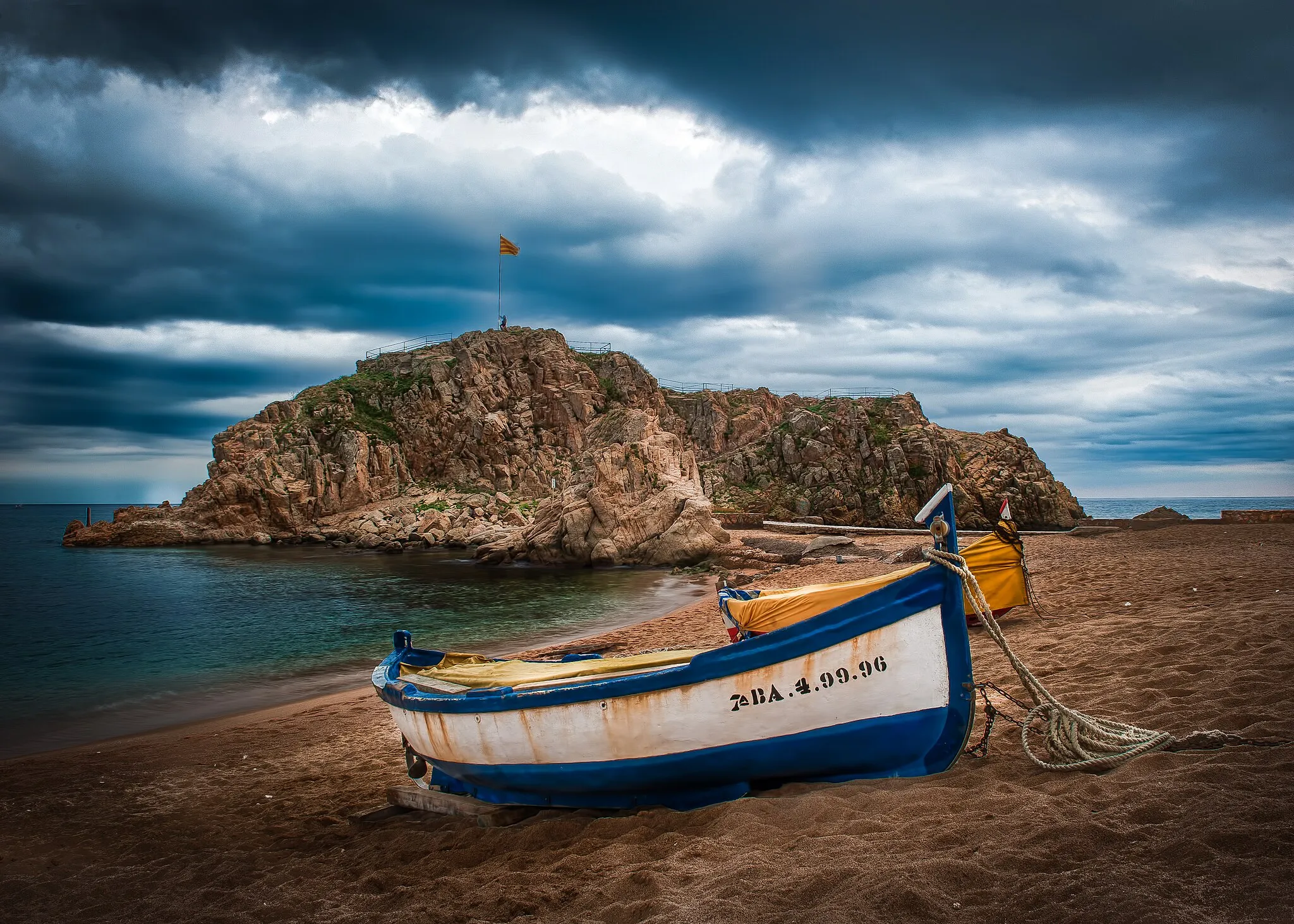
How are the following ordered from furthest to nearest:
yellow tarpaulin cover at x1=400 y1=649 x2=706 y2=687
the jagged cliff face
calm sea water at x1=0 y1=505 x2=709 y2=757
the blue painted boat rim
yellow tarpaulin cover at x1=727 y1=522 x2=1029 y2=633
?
the jagged cliff face, calm sea water at x1=0 y1=505 x2=709 y2=757, yellow tarpaulin cover at x1=727 y1=522 x2=1029 y2=633, yellow tarpaulin cover at x1=400 y1=649 x2=706 y2=687, the blue painted boat rim

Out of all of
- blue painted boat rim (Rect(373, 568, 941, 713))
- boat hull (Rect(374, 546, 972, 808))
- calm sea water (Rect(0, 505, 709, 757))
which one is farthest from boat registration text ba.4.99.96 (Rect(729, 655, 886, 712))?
calm sea water (Rect(0, 505, 709, 757))

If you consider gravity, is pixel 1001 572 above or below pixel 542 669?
above

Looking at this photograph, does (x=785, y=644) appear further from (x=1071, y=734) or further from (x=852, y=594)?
(x=852, y=594)

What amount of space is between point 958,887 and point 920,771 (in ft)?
6.47

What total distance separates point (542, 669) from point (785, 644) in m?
3.32

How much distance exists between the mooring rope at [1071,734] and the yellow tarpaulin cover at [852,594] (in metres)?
0.77

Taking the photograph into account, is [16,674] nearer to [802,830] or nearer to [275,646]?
[275,646]

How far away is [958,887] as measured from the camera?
3635 mm

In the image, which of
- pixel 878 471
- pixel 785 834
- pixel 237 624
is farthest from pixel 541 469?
pixel 785 834

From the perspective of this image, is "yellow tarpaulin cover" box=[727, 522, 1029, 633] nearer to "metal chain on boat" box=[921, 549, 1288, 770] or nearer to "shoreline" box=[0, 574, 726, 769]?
"metal chain on boat" box=[921, 549, 1288, 770]

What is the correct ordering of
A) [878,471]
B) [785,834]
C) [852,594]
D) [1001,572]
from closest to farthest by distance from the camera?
[785,834] → [852,594] → [1001,572] → [878,471]

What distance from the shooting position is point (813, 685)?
217 inches

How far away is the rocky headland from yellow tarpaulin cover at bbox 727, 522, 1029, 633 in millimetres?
24344

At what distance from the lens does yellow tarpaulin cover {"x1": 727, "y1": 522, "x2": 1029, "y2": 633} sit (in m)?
10.2
